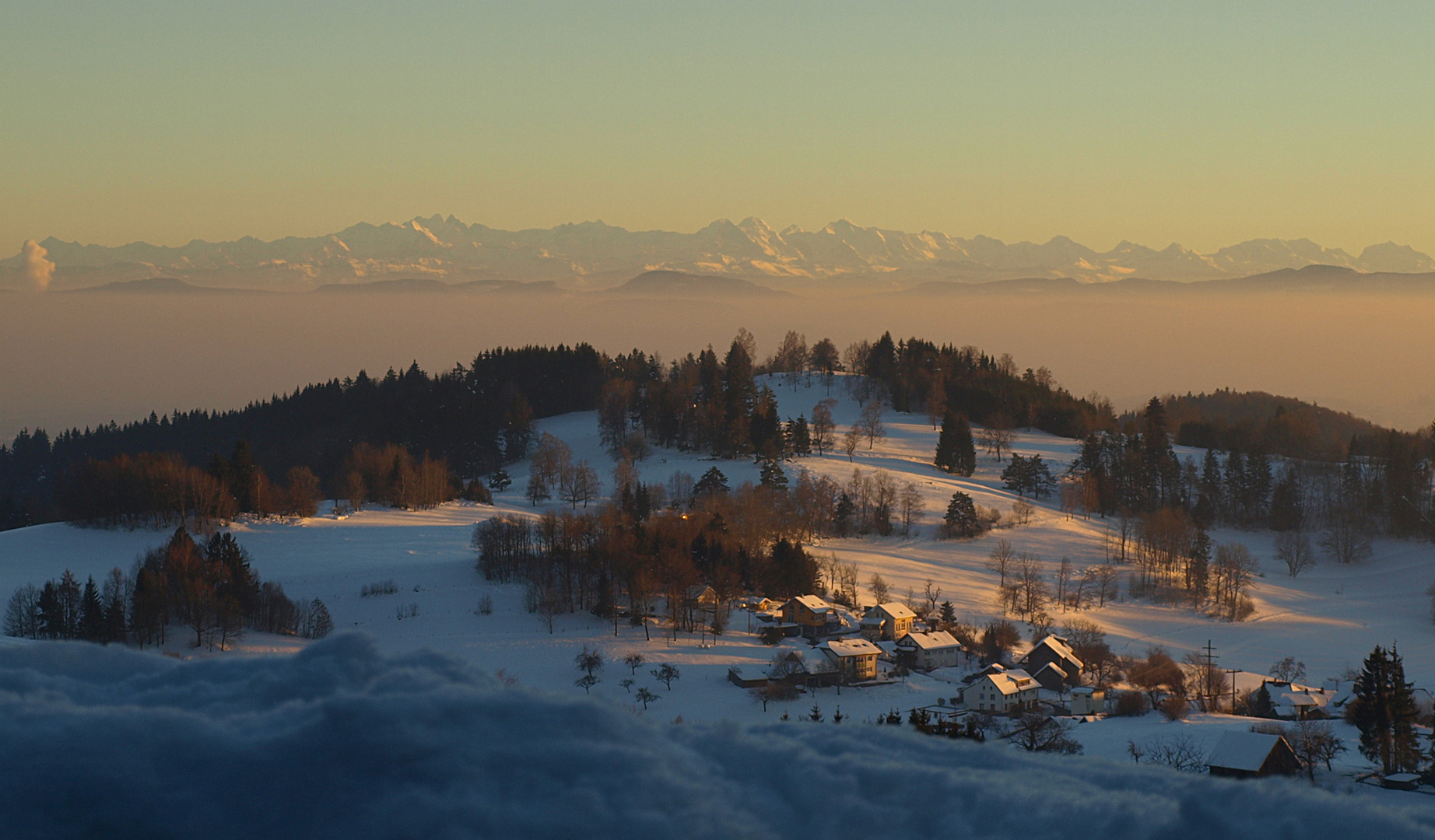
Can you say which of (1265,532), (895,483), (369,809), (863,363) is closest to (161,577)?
(369,809)

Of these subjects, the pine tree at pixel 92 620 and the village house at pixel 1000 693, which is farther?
the village house at pixel 1000 693

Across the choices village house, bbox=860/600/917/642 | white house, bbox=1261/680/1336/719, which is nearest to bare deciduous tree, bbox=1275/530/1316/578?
white house, bbox=1261/680/1336/719

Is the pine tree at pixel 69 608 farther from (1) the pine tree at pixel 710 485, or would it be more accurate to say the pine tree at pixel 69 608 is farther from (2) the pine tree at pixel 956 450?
(2) the pine tree at pixel 956 450

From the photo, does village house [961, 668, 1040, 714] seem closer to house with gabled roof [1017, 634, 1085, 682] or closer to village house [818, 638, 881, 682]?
house with gabled roof [1017, 634, 1085, 682]

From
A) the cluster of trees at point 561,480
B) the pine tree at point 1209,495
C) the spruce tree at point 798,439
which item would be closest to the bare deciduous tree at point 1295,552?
the pine tree at point 1209,495

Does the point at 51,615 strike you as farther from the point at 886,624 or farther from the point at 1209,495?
the point at 1209,495

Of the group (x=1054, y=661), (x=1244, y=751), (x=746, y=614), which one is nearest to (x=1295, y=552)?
(x=1054, y=661)
